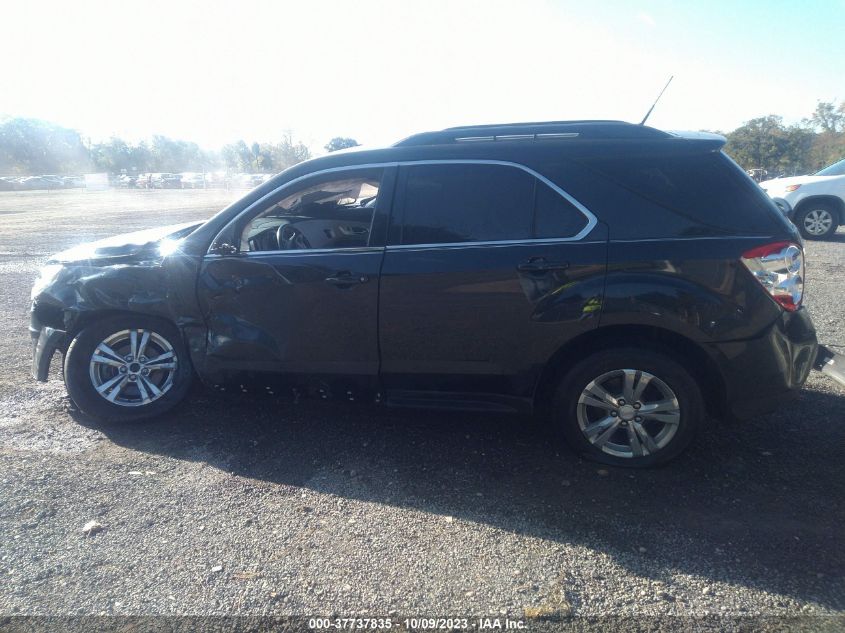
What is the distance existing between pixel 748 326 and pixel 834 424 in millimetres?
1433

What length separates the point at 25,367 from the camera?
225 inches

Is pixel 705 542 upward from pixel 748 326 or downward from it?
downward

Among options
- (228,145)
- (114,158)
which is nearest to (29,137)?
(114,158)

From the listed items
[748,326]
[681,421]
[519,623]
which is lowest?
[519,623]

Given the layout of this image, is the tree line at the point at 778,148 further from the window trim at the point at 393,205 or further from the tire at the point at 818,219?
the window trim at the point at 393,205

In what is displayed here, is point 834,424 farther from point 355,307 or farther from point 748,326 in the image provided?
point 355,307

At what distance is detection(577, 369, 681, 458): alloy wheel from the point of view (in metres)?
3.62

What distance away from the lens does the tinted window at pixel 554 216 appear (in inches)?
143

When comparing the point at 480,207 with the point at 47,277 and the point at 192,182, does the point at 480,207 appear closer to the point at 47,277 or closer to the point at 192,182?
the point at 47,277

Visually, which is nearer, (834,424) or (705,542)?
(705,542)

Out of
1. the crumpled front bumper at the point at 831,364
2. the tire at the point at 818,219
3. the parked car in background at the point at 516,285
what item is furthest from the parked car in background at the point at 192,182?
the crumpled front bumper at the point at 831,364

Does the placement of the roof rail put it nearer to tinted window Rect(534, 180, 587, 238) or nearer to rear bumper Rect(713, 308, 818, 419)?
tinted window Rect(534, 180, 587, 238)

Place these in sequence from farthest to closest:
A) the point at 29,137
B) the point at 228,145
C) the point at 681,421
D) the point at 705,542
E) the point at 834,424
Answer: the point at 228,145 → the point at 29,137 → the point at 834,424 → the point at 681,421 → the point at 705,542

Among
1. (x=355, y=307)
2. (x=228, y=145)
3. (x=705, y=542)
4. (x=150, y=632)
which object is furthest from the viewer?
(x=228, y=145)
